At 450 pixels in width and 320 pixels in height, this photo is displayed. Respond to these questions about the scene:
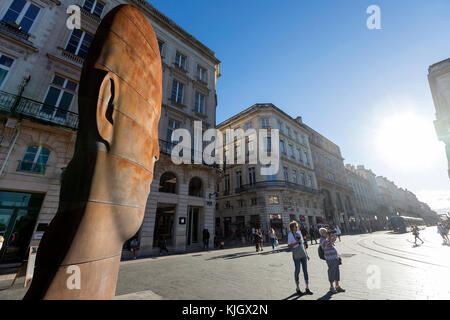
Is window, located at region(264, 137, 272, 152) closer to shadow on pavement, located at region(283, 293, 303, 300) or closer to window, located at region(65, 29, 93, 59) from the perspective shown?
window, located at region(65, 29, 93, 59)

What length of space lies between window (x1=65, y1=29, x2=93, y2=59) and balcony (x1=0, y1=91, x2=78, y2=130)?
4641 millimetres

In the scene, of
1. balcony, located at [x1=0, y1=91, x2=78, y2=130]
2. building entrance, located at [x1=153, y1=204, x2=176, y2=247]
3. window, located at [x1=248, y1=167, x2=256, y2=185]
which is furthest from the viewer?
window, located at [x1=248, y1=167, x2=256, y2=185]

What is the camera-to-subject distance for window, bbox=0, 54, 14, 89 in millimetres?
10006

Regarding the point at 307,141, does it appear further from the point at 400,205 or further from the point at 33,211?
the point at 400,205

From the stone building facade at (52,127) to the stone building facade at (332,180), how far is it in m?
30.3

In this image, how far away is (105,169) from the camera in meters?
1.94

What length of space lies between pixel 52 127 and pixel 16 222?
16.8ft

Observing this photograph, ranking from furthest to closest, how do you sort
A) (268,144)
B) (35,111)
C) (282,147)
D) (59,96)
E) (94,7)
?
(282,147) → (268,144) → (94,7) → (59,96) → (35,111)

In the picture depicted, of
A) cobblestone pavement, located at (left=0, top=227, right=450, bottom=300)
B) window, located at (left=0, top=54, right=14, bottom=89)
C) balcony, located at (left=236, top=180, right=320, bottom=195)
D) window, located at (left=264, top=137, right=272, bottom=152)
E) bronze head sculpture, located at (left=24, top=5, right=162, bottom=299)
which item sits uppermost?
window, located at (left=264, top=137, right=272, bottom=152)

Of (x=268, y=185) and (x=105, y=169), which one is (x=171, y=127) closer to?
(x=105, y=169)

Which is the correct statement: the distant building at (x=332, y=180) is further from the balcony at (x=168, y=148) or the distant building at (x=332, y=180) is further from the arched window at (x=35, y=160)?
the arched window at (x=35, y=160)

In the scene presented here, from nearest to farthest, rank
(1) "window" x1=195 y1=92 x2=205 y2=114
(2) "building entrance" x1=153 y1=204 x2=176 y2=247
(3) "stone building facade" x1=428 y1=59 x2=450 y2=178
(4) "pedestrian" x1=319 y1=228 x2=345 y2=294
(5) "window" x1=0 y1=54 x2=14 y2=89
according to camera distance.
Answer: (4) "pedestrian" x1=319 y1=228 x2=345 y2=294, (5) "window" x1=0 y1=54 x2=14 y2=89, (2) "building entrance" x1=153 y1=204 x2=176 y2=247, (1) "window" x1=195 y1=92 x2=205 y2=114, (3) "stone building facade" x1=428 y1=59 x2=450 y2=178

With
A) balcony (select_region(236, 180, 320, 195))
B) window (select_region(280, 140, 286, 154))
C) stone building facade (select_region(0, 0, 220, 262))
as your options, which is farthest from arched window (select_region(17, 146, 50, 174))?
window (select_region(280, 140, 286, 154))

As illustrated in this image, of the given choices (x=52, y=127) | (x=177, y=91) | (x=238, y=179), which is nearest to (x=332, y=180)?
(x=238, y=179)
